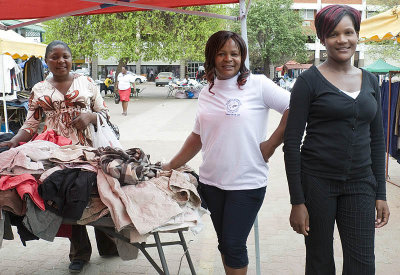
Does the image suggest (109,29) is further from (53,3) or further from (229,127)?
(229,127)

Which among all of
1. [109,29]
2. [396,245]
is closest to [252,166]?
[396,245]

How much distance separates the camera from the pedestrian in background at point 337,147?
2.25 metres

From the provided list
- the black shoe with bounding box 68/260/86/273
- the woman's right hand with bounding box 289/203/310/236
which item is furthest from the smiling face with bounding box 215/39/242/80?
the black shoe with bounding box 68/260/86/273

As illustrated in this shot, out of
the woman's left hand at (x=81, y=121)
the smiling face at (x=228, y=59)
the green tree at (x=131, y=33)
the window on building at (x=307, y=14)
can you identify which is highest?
the window on building at (x=307, y=14)

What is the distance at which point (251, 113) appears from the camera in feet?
8.76

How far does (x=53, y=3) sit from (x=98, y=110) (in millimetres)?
1414

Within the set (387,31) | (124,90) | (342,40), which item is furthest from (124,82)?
(342,40)

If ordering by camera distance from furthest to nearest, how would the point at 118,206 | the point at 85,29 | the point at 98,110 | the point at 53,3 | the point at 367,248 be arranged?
1. the point at 85,29
2. the point at 53,3
3. the point at 98,110
4. the point at 118,206
5. the point at 367,248

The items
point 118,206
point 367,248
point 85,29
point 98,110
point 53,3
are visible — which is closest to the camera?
point 367,248

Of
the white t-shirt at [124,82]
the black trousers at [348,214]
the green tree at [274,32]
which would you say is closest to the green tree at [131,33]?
the white t-shirt at [124,82]

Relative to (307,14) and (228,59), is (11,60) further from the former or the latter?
(307,14)

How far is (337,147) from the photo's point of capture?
89.1 inches

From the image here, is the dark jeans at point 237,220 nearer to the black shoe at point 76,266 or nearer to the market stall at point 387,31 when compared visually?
the black shoe at point 76,266

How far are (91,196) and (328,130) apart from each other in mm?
1409
